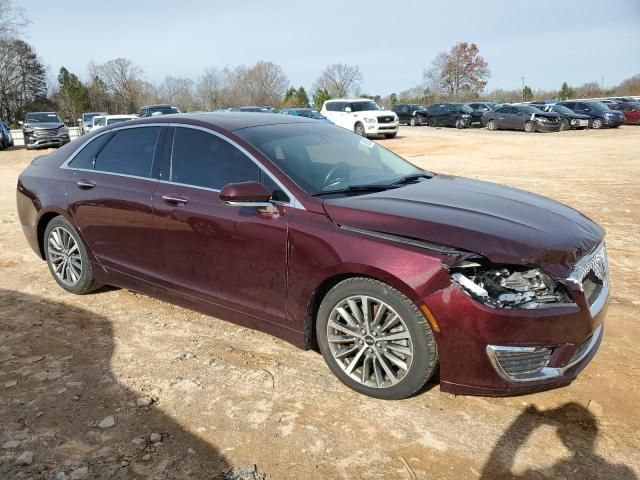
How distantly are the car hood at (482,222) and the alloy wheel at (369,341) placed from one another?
0.47 m

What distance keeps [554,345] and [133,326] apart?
3.11 m

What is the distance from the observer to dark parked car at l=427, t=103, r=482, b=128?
35000mm

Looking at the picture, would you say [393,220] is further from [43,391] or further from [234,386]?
[43,391]

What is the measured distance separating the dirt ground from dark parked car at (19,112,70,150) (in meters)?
23.2

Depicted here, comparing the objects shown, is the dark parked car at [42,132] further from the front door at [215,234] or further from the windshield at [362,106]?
the front door at [215,234]

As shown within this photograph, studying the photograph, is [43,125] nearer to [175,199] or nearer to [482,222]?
[175,199]

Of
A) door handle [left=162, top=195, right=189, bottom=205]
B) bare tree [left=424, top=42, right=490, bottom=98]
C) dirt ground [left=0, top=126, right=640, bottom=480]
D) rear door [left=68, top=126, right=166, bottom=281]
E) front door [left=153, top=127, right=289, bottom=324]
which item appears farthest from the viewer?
bare tree [left=424, top=42, right=490, bottom=98]

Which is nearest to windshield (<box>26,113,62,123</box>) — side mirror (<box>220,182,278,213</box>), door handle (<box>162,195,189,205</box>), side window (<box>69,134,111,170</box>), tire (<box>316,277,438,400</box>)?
side window (<box>69,134,111,170</box>)

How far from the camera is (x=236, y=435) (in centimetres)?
282

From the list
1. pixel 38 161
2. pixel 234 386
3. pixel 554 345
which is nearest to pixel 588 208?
pixel 554 345

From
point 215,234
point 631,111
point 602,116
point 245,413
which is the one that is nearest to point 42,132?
point 215,234

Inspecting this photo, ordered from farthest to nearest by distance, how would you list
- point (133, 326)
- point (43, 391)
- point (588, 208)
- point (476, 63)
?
point (476, 63), point (588, 208), point (133, 326), point (43, 391)

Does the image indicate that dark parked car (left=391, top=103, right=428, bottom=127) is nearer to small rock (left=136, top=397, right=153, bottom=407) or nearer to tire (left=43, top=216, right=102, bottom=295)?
tire (left=43, top=216, right=102, bottom=295)

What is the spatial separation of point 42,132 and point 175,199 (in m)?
24.4
